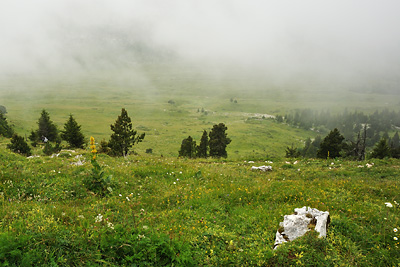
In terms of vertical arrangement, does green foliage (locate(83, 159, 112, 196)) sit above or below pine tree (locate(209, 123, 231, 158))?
above

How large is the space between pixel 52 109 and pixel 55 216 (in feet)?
746

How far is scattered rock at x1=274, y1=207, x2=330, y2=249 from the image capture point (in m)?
6.70

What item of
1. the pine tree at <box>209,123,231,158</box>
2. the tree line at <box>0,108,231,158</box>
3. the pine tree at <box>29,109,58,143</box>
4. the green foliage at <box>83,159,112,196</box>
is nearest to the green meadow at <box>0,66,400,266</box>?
the green foliage at <box>83,159,112,196</box>

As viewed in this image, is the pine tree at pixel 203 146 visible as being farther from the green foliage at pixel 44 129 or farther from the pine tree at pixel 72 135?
the green foliage at pixel 44 129

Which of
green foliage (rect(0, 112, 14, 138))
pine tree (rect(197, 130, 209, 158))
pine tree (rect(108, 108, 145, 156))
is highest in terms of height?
pine tree (rect(108, 108, 145, 156))

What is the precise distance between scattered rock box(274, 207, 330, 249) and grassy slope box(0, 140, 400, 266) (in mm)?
317

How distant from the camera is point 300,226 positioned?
6.96 metres

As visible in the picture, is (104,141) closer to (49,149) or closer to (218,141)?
(49,149)

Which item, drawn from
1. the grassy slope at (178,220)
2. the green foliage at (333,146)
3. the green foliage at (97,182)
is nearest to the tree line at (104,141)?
the green foliage at (333,146)

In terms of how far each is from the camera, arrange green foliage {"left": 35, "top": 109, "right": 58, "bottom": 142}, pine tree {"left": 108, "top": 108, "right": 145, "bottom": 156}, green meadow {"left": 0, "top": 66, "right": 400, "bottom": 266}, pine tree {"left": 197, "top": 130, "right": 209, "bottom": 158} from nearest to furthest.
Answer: green meadow {"left": 0, "top": 66, "right": 400, "bottom": 266} < pine tree {"left": 108, "top": 108, "right": 145, "bottom": 156} < green foliage {"left": 35, "top": 109, "right": 58, "bottom": 142} < pine tree {"left": 197, "top": 130, "right": 209, "bottom": 158}

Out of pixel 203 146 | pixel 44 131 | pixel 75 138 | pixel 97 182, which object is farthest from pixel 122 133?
pixel 44 131

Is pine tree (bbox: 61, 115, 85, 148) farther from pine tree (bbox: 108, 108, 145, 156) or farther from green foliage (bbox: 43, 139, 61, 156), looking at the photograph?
pine tree (bbox: 108, 108, 145, 156)

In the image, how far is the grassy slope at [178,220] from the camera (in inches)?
203

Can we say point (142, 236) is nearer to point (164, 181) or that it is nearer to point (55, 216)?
point (55, 216)
